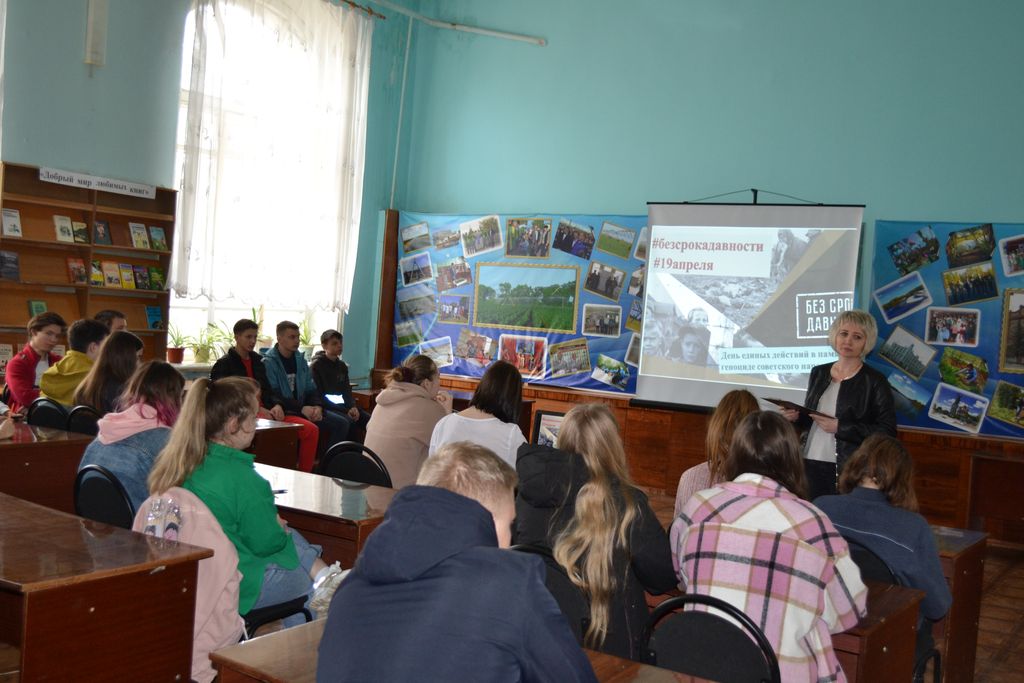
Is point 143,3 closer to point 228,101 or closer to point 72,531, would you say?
point 228,101

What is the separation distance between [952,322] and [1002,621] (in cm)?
250

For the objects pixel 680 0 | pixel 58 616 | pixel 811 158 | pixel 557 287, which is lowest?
pixel 58 616

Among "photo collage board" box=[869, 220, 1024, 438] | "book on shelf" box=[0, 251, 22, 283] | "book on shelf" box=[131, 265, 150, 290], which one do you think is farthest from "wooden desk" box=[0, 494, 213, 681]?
"photo collage board" box=[869, 220, 1024, 438]

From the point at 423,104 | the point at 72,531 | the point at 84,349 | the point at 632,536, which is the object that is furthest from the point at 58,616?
the point at 423,104

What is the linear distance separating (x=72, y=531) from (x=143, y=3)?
5452 mm

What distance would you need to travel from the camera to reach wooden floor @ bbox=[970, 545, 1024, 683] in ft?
13.0

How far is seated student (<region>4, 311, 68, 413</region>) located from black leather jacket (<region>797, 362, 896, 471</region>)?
422cm

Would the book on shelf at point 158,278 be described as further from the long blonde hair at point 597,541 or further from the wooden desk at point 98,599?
the long blonde hair at point 597,541

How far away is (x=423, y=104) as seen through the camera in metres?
9.43

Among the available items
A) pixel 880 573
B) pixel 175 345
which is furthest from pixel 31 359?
pixel 880 573

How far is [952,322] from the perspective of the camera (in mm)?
6582

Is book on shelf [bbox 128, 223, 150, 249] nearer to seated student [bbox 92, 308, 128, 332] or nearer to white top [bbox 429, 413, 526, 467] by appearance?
seated student [bbox 92, 308, 128, 332]

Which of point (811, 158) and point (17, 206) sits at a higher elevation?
point (811, 158)

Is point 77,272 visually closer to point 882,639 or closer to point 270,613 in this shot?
point 270,613
